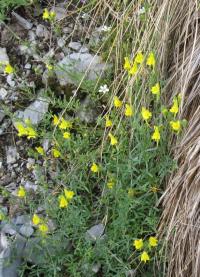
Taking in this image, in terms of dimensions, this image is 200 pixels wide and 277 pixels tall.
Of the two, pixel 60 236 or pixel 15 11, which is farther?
pixel 15 11

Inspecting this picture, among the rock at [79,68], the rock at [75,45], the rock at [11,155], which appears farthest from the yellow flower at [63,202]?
the rock at [75,45]

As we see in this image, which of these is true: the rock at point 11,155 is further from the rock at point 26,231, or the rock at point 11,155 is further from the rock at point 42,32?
the rock at point 42,32

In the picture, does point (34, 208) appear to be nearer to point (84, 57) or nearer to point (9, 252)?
point (9, 252)

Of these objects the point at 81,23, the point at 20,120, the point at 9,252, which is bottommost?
the point at 9,252

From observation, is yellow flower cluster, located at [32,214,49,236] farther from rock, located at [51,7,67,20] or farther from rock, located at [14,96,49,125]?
rock, located at [51,7,67,20]

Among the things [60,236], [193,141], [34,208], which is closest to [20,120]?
[34,208]

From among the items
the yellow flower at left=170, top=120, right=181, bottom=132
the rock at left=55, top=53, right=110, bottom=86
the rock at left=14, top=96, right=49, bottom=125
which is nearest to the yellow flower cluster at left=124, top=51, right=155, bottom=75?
the yellow flower at left=170, top=120, right=181, bottom=132

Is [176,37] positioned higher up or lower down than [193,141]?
higher up
